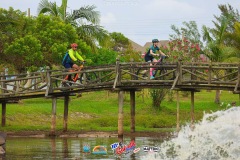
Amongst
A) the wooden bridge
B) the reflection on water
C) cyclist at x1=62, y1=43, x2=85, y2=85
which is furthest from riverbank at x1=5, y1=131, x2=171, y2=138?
cyclist at x1=62, y1=43, x2=85, y2=85

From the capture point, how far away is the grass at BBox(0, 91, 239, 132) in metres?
38.3

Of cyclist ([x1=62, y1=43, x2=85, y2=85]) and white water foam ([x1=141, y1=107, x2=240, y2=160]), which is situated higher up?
cyclist ([x1=62, y1=43, x2=85, y2=85])

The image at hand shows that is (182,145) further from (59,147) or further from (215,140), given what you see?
(59,147)

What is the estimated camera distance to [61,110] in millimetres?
43781

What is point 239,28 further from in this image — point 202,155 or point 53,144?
point 202,155

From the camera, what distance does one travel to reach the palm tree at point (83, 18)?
48.3m

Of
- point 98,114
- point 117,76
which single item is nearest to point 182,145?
point 117,76

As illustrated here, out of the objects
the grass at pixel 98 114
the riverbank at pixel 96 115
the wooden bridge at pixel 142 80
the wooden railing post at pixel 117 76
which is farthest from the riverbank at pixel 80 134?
the wooden railing post at pixel 117 76

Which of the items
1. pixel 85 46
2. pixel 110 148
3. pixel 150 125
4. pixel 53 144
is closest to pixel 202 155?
pixel 110 148

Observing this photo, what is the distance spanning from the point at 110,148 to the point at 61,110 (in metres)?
15.5

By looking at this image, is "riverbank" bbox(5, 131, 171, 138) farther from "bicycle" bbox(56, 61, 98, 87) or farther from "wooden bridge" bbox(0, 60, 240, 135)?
"bicycle" bbox(56, 61, 98, 87)

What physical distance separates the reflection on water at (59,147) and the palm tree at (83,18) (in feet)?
52.4

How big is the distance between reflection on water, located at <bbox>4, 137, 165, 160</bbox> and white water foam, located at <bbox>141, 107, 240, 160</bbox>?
2598 millimetres

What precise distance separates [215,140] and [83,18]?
94.5 feet
